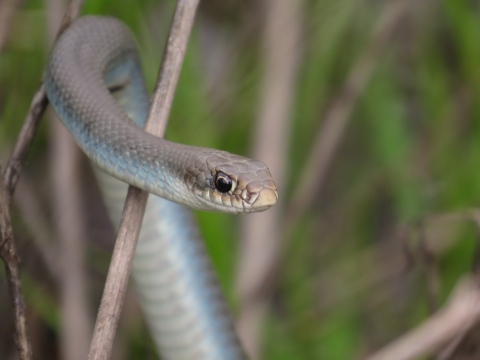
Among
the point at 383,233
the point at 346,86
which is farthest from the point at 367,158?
the point at 346,86

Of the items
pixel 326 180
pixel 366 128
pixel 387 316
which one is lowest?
pixel 387 316

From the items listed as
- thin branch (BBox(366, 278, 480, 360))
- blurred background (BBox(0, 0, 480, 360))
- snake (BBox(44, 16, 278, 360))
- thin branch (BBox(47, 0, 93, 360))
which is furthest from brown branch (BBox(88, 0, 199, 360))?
thin branch (BBox(366, 278, 480, 360))

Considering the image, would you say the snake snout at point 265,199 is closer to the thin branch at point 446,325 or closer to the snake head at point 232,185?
the snake head at point 232,185

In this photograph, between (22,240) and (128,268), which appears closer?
(128,268)

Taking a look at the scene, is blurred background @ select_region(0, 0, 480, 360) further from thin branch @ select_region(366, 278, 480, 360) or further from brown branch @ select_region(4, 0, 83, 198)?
brown branch @ select_region(4, 0, 83, 198)

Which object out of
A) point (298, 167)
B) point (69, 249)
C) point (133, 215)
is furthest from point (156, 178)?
point (298, 167)

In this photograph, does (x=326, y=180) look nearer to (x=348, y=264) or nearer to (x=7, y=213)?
(x=348, y=264)

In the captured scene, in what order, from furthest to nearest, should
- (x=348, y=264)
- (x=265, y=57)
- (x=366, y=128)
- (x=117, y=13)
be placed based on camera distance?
(x=366, y=128) < (x=348, y=264) < (x=265, y=57) < (x=117, y=13)
